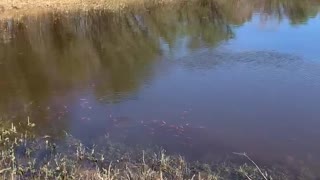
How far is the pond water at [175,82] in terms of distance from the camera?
8172mm

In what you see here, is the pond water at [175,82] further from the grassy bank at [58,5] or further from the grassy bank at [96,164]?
the grassy bank at [58,5]

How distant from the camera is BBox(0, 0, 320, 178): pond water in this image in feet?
26.8

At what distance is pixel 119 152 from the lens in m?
7.32

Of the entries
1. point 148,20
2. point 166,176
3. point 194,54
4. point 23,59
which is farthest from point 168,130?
point 148,20

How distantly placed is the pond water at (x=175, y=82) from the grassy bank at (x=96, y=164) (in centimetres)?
46

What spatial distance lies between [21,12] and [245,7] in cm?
1003

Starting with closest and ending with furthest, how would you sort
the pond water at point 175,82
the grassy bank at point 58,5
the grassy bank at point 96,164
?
the grassy bank at point 96,164
the pond water at point 175,82
the grassy bank at point 58,5

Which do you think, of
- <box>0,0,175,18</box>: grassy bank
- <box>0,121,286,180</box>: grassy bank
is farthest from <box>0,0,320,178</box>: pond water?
<box>0,0,175,18</box>: grassy bank

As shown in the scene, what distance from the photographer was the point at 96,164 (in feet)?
22.1

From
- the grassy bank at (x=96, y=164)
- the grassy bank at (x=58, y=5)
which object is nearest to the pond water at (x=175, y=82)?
the grassy bank at (x=96, y=164)

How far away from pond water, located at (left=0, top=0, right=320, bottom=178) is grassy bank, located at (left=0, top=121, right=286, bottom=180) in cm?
46

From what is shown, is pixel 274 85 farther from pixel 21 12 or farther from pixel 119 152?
pixel 21 12

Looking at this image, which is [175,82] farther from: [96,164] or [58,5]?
[58,5]

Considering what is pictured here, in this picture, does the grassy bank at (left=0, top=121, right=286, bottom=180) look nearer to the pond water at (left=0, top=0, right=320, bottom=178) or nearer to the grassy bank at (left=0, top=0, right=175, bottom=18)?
the pond water at (left=0, top=0, right=320, bottom=178)
